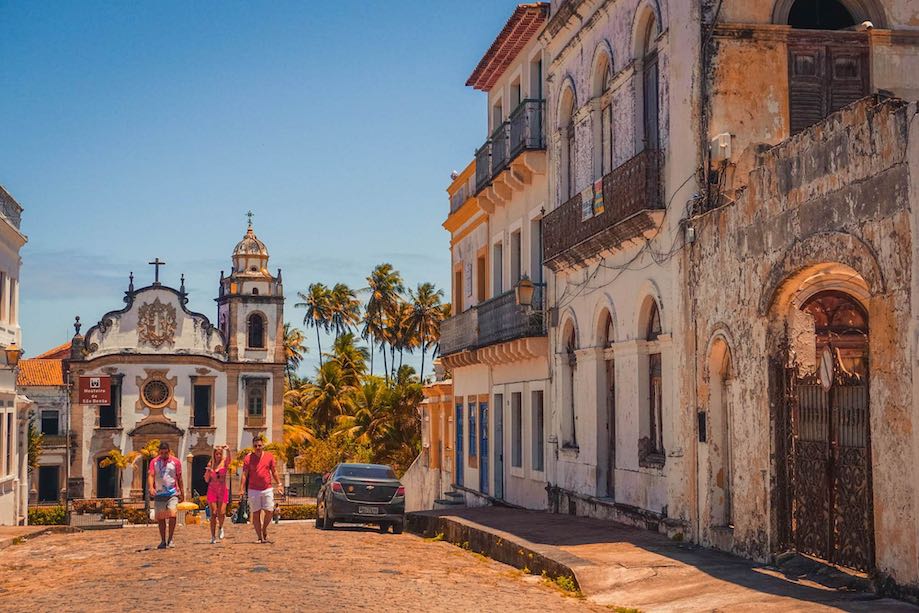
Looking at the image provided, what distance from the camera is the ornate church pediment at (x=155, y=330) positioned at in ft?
196

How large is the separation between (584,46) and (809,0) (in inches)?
219

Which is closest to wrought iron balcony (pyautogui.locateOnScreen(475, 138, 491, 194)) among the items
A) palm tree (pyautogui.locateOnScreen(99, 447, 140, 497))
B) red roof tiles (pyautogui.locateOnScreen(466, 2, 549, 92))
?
red roof tiles (pyautogui.locateOnScreen(466, 2, 549, 92))

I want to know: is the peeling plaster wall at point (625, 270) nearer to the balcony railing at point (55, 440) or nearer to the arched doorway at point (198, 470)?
the arched doorway at point (198, 470)

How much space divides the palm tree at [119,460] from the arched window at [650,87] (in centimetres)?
4207

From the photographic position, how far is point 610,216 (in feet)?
62.9

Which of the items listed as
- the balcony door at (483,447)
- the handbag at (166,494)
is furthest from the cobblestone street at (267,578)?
the balcony door at (483,447)

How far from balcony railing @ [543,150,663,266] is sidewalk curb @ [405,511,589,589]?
4.77 metres

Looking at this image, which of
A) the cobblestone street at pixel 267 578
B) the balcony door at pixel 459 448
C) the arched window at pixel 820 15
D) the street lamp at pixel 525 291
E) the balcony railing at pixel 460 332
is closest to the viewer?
the cobblestone street at pixel 267 578

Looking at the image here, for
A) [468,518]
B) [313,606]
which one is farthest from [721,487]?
[468,518]

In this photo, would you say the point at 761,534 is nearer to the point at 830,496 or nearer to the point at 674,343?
the point at 830,496

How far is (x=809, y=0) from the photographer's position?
1667cm

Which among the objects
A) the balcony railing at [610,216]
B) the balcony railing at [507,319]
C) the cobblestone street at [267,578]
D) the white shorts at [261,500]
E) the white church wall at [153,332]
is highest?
the white church wall at [153,332]

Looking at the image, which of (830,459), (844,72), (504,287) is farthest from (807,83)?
(504,287)

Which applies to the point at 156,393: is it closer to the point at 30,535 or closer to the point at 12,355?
the point at 12,355
